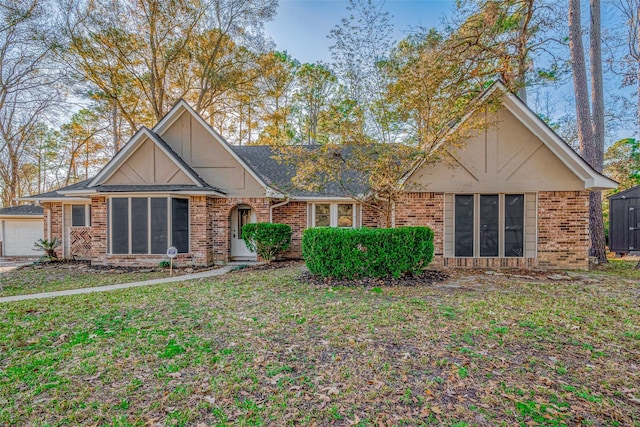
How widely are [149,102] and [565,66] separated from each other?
63.4 ft

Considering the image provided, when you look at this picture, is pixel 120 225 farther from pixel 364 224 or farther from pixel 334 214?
pixel 364 224

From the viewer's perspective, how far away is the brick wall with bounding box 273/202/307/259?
1242cm

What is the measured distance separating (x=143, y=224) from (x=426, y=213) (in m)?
9.42

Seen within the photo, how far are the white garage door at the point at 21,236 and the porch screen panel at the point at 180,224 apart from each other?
9708 millimetres

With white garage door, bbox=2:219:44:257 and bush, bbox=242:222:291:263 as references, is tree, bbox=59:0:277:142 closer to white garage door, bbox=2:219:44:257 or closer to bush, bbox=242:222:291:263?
white garage door, bbox=2:219:44:257

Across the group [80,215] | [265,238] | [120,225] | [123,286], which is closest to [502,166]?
[265,238]

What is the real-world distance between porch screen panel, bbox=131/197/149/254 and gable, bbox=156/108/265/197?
231 cm

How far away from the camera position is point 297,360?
3535 millimetres

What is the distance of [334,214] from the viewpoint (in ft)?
41.8

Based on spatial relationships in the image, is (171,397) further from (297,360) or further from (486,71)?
(486,71)

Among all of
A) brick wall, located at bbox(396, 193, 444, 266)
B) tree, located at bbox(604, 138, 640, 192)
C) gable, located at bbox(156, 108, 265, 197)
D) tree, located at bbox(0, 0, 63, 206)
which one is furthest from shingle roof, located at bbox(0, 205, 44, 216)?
tree, located at bbox(604, 138, 640, 192)

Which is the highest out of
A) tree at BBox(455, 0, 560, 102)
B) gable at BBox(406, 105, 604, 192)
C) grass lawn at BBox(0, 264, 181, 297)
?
tree at BBox(455, 0, 560, 102)

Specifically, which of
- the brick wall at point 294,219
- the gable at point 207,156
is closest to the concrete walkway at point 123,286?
the brick wall at point 294,219

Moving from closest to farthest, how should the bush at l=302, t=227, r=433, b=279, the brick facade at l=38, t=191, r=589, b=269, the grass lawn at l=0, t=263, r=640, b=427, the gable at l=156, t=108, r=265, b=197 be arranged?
the grass lawn at l=0, t=263, r=640, b=427
the bush at l=302, t=227, r=433, b=279
the brick facade at l=38, t=191, r=589, b=269
the gable at l=156, t=108, r=265, b=197
